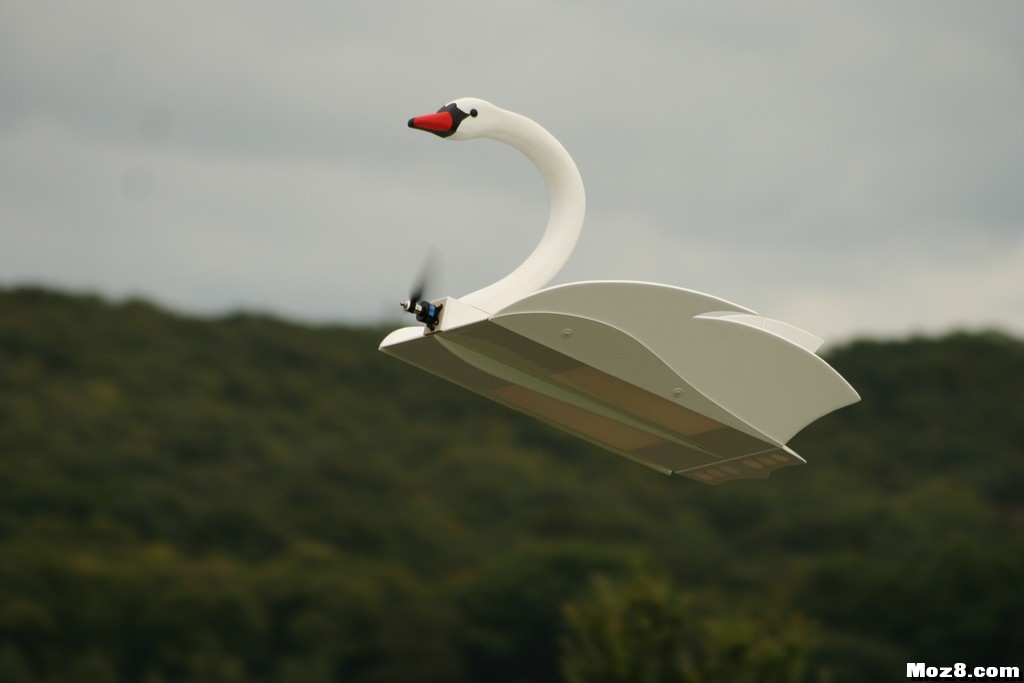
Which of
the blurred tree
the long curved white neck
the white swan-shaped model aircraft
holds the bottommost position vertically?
the blurred tree

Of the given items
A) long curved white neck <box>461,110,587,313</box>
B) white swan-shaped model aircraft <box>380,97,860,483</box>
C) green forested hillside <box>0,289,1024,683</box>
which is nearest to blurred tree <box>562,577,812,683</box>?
green forested hillside <box>0,289,1024,683</box>

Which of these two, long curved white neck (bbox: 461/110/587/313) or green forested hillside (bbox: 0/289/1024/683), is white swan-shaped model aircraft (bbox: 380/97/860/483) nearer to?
long curved white neck (bbox: 461/110/587/313)

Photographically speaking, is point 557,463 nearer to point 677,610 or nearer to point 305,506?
point 305,506

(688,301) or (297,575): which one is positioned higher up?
(688,301)

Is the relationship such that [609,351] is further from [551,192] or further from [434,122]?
[434,122]

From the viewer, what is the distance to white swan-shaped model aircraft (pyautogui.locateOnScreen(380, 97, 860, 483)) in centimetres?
931

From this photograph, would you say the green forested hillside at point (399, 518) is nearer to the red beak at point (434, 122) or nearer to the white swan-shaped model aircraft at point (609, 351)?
the white swan-shaped model aircraft at point (609, 351)

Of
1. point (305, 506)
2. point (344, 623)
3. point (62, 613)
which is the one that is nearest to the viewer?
→ point (62, 613)

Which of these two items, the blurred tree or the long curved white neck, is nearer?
the long curved white neck

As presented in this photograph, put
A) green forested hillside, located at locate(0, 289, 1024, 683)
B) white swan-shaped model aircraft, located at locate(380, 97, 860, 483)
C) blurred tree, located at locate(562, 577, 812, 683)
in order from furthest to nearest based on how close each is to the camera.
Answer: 1. green forested hillside, located at locate(0, 289, 1024, 683)
2. blurred tree, located at locate(562, 577, 812, 683)
3. white swan-shaped model aircraft, located at locate(380, 97, 860, 483)

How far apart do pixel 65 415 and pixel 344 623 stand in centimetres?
2641

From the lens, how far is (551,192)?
402 inches

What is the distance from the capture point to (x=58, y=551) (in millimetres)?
57656

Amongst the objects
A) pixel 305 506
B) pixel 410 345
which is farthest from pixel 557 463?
pixel 410 345
